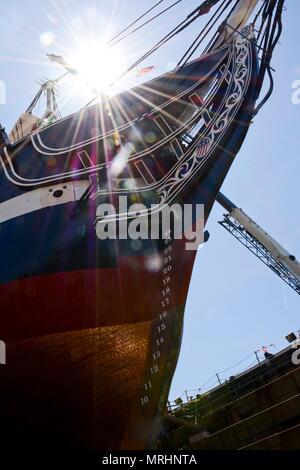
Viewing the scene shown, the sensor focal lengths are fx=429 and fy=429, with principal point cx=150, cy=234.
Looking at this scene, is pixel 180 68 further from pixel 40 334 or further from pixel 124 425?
pixel 124 425

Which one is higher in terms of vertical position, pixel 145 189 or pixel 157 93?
pixel 157 93

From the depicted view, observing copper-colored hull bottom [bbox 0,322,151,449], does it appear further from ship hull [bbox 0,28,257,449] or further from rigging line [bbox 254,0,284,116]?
rigging line [bbox 254,0,284,116]

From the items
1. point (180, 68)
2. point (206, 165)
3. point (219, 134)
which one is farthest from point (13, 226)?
point (180, 68)

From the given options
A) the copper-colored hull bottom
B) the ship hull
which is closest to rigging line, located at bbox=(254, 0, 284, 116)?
the ship hull

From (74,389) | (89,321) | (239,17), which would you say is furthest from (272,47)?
(74,389)

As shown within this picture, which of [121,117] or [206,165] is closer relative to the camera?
[206,165]

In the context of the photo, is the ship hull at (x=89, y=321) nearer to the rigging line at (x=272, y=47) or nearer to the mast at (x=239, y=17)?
the rigging line at (x=272, y=47)

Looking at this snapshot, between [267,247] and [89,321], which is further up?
[267,247]

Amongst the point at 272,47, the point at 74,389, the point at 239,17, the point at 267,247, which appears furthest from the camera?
the point at 267,247

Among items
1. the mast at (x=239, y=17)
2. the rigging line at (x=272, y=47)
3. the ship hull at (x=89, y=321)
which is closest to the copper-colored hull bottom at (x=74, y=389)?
the ship hull at (x=89, y=321)

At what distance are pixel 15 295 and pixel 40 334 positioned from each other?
2.38 feet

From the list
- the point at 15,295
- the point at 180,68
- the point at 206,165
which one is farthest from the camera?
the point at 180,68

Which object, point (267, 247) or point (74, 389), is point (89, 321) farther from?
point (267, 247)

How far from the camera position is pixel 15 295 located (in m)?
5.83
